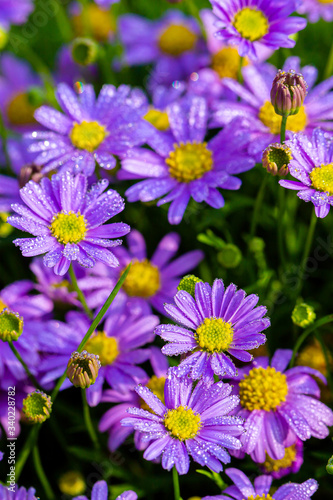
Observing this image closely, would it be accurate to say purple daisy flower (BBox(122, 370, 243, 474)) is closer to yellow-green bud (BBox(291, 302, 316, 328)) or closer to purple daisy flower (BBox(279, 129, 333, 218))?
yellow-green bud (BBox(291, 302, 316, 328))

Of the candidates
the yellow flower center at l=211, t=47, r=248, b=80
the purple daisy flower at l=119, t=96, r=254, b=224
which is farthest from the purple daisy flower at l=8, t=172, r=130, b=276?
the yellow flower center at l=211, t=47, r=248, b=80

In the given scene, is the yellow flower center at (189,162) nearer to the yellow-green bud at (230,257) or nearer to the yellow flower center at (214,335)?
the yellow-green bud at (230,257)

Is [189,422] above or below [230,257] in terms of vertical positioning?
below

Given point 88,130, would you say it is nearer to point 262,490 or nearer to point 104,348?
point 104,348

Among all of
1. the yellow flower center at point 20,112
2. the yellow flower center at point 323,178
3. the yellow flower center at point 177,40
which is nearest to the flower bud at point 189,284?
the yellow flower center at point 323,178

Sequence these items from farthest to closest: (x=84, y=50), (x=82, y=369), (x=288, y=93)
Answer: (x=84, y=50) → (x=288, y=93) → (x=82, y=369)

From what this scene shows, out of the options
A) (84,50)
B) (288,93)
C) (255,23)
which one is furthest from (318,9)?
(288,93)
